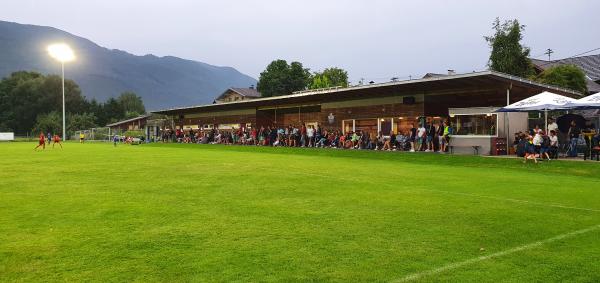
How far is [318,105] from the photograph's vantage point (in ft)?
113

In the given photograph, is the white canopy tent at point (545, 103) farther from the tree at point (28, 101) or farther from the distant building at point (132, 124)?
the tree at point (28, 101)

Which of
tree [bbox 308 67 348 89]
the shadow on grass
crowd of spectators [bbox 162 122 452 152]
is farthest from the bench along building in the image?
tree [bbox 308 67 348 89]

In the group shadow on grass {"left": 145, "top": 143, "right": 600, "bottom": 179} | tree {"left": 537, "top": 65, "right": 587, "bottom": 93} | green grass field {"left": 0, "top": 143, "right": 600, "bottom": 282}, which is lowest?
green grass field {"left": 0, "top": 143, "right": 600, "bottom": 282}

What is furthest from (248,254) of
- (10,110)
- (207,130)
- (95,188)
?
(10,110)

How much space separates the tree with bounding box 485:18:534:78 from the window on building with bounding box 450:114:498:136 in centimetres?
1405

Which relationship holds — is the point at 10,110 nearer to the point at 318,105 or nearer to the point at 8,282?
the point at 318,105

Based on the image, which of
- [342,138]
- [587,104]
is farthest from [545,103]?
[342,138]

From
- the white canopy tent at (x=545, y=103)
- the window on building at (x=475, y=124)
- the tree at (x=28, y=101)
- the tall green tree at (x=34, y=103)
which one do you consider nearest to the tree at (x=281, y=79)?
the tall green tree at (x=34, y=103)

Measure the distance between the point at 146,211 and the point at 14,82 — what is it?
4210 inches

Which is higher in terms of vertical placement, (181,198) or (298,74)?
(298,74)

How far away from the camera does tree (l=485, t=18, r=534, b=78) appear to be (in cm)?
3441

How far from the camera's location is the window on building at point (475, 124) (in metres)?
22.0

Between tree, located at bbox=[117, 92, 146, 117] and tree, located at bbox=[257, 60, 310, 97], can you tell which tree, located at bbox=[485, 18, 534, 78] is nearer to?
tree, located at bbox=[257, 60, 310, 97]

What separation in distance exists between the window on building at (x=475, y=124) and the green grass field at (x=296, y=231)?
422 inches
